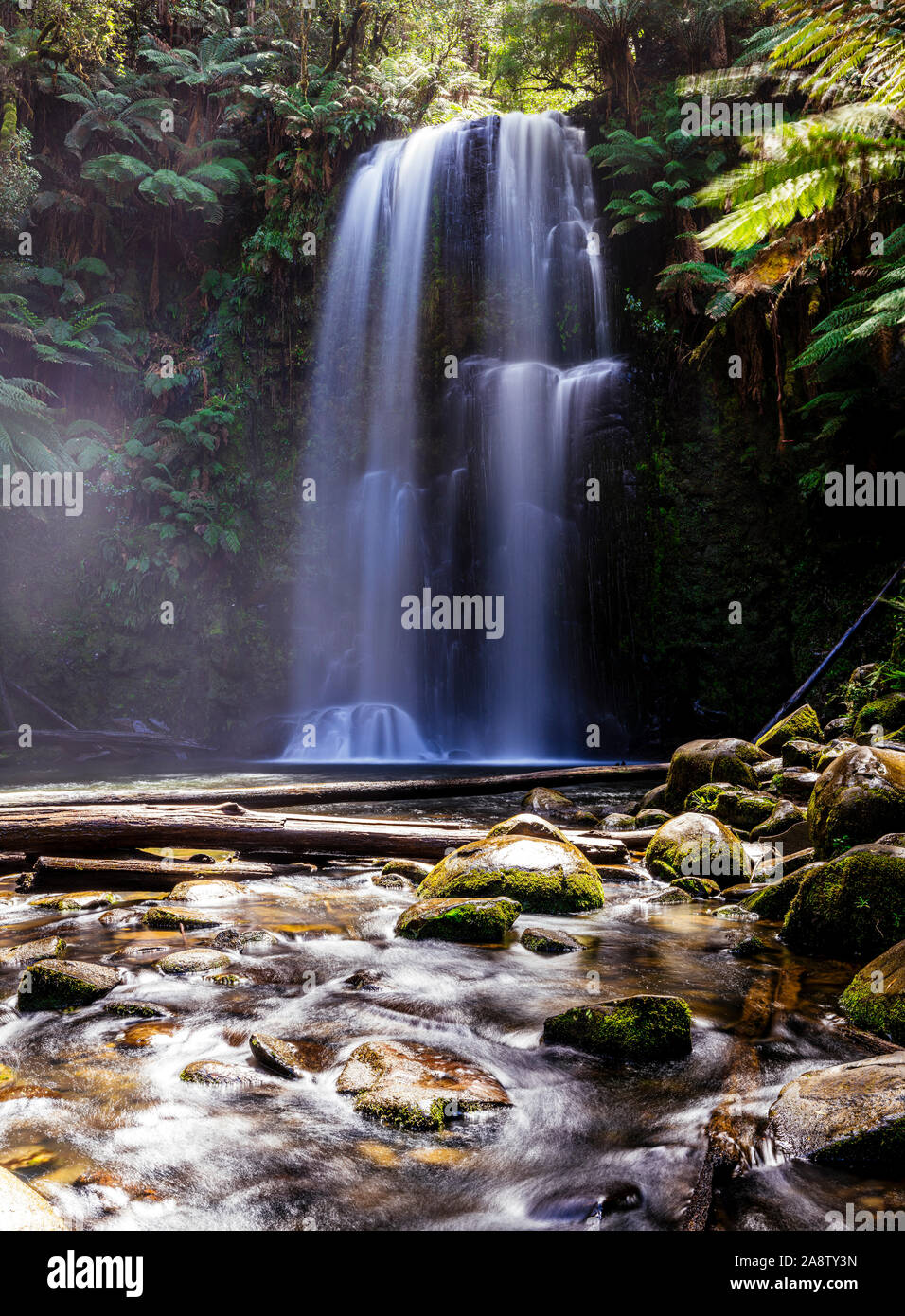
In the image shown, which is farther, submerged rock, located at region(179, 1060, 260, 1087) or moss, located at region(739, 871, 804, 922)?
moss, located at region(739, 871, 804, 922)

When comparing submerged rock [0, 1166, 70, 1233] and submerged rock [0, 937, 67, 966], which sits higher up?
submerged rock [0, 1166, 70, 1233]

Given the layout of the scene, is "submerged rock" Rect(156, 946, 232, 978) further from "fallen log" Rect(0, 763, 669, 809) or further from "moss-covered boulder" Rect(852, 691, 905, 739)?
"moss-covered boulder" Rect(852, 691, 905, 739)

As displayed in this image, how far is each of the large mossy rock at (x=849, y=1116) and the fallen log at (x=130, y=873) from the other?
3.64 meters

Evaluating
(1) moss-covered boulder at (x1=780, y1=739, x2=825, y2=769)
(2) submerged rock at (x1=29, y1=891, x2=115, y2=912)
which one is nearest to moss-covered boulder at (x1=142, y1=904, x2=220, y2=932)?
(2) submerged rock at (x1=29, y1=891, x2=115, y2=912)

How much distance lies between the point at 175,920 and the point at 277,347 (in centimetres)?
1548

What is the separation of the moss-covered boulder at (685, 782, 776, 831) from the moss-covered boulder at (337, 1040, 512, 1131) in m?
3.62

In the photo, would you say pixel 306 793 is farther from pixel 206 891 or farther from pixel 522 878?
pixel 522 878

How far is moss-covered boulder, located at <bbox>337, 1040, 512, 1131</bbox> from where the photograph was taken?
7.47ft

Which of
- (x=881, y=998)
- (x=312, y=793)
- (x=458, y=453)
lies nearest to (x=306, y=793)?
(x=312, y=793)

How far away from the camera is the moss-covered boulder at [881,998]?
2.68 metres

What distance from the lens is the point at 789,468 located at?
13.1 metres

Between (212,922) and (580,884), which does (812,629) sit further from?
(212,922)

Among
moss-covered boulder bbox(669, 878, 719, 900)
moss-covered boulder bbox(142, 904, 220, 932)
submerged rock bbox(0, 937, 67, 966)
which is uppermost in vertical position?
submerged rock bbox(0, 937, 67, 966)
